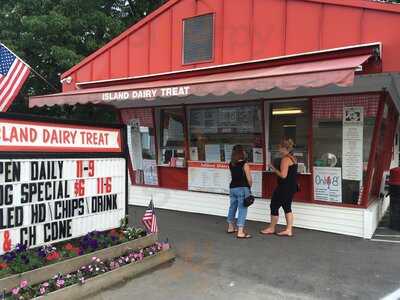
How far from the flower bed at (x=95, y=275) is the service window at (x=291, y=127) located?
3.47 m

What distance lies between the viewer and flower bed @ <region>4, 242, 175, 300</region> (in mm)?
4445

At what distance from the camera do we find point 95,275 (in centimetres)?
511

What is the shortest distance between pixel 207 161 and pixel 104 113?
739 cm

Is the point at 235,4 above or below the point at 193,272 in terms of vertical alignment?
above

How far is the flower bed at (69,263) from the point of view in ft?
14.6

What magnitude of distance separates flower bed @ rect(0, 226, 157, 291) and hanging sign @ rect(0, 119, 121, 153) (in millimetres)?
1320

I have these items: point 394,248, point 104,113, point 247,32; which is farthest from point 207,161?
point 104,113

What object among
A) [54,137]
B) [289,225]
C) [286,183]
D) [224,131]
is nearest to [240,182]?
[286,183]

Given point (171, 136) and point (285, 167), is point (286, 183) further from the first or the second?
point (171, 136)

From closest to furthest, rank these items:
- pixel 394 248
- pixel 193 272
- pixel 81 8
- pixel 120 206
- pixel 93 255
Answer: pixel 93 255
pixel 193 272
pixel 120 206
pixel 394 248
pixel 81 8

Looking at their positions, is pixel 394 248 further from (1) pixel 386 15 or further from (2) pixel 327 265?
(1) pixel 386 15

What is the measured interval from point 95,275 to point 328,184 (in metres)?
4.76

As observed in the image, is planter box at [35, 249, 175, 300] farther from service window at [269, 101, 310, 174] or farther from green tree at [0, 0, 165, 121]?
green tree at [0, 0, 165, 121]

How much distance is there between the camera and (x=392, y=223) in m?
8.46
